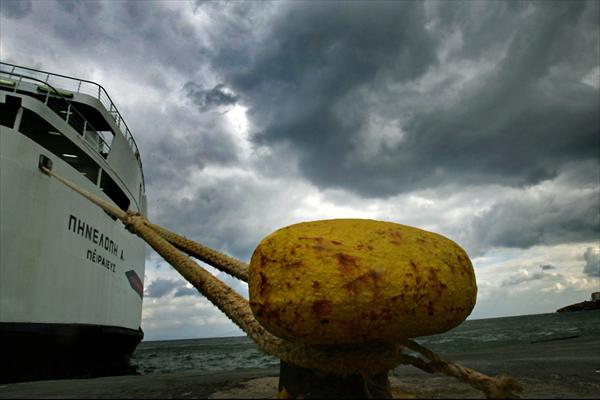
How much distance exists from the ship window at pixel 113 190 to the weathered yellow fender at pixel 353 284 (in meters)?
12.1

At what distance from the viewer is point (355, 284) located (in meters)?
1.84

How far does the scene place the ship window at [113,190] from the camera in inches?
500

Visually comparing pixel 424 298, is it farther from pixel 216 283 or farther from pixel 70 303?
pixel 70 303

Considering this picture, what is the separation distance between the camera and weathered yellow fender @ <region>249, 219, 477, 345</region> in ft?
6.06

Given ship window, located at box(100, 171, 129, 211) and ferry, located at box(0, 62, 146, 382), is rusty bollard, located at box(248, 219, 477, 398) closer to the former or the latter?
ferry, located at box(0, 62, 146, 382)

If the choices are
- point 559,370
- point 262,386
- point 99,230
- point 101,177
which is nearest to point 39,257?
point 99,230

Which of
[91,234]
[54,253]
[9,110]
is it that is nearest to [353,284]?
[54,253]

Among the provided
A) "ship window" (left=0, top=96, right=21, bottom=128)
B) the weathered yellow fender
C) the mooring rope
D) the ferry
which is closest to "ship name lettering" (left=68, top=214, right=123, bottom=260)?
the ferry

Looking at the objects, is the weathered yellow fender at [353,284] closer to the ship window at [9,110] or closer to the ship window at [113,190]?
the ship window at [9,110]

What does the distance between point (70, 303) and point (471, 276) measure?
9302 mm

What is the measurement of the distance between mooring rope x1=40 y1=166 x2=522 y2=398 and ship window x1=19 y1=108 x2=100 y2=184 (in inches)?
306

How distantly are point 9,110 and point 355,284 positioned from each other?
10383mm

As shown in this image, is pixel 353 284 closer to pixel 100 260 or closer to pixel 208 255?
pixel 208 255

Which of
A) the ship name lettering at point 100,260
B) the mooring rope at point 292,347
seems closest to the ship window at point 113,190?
the ship name lettering at point 100,260
